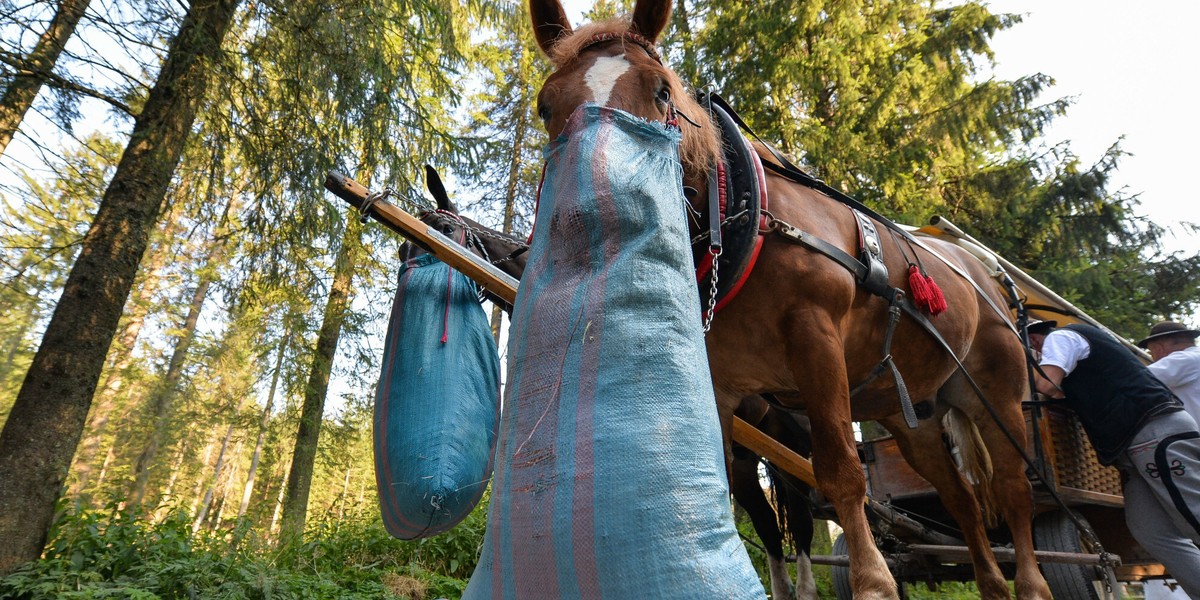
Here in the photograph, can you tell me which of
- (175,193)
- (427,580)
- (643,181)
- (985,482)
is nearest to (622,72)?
(643,181)

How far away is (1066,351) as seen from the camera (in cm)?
415

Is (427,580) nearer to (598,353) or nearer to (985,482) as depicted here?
(985,482)

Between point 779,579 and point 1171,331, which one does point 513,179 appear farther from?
point 1171,331

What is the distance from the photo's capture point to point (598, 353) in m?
1.41

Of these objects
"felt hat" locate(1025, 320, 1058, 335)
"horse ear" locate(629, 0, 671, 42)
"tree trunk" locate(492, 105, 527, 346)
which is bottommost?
"felt hat" locate(1025, 320, 1058, 335)

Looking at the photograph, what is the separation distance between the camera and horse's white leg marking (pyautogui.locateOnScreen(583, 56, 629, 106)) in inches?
83.7

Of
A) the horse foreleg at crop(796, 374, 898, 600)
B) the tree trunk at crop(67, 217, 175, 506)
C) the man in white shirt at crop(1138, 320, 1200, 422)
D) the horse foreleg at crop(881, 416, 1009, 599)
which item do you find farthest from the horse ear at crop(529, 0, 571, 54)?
the tree trunk at crop(67, 217, 175, 506)

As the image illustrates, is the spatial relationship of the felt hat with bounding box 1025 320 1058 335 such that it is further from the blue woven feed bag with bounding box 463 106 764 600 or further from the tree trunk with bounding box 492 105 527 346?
the tree trunk with bounding box 492 105 527 346

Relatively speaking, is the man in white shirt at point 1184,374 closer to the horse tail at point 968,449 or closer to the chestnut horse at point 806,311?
the horse tail at point 968,449

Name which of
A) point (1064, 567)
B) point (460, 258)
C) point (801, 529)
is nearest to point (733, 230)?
point (460, 258)

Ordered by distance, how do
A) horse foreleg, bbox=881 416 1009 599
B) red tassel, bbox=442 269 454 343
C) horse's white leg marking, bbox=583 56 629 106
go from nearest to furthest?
1. horse's white leg marking, bbox=583 56 629 106
2. red tassel, bbox=442 269 454 343
3. horse foreleg, bbox=881 416 1009 599

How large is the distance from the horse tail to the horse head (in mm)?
2823

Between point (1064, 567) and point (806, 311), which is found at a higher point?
point (806, 311)

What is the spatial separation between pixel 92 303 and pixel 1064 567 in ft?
21.8
